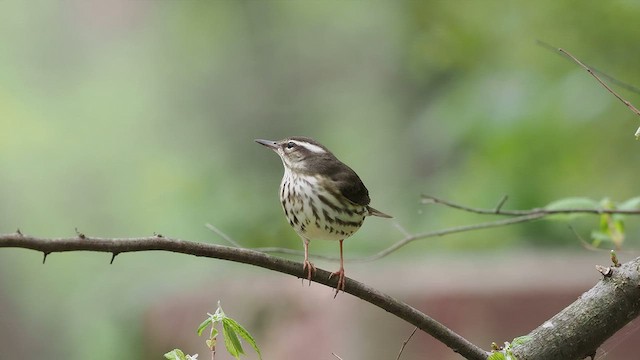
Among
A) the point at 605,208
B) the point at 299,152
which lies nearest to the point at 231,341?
the point at 299,152

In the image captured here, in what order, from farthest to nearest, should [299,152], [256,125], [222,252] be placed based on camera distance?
1. [256,125]
2. [299,152]
3. [222,252]

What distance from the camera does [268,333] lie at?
4.26m

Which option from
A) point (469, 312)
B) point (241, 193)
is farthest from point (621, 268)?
point (241, 193)

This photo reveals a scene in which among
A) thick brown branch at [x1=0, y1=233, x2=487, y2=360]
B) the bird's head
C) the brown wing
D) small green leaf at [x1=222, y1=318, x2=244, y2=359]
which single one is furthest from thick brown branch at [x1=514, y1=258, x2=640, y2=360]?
the bird's head

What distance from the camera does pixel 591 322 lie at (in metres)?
1.98

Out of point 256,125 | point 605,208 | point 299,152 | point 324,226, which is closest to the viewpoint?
point 324,226

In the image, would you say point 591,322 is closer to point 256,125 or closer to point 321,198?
point 321,198

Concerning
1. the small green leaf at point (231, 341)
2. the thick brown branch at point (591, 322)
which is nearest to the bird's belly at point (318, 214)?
the thick brown branch at point (591, 322)

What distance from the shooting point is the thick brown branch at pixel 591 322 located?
1961 millimetres

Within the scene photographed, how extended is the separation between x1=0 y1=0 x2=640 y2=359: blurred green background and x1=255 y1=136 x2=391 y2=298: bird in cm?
146

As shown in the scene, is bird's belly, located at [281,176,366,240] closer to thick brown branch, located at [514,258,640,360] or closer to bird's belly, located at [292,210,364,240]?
bird's belly, located at [292,210,364,240]

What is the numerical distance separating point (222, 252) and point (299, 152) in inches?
50.7

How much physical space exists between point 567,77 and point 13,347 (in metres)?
3.89

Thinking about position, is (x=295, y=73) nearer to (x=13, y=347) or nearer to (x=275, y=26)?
(x=275, y=26)
